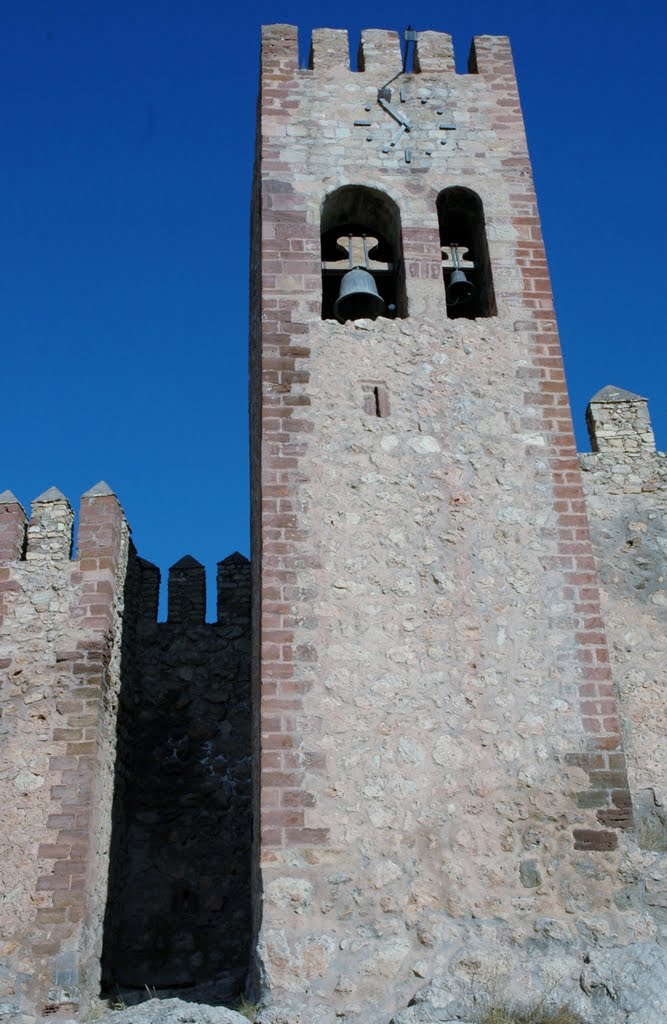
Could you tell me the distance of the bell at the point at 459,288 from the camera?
9.45 meters

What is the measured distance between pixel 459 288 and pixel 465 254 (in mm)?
569

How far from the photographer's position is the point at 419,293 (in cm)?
916

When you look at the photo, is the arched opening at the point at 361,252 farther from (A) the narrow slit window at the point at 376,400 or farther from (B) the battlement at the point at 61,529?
(B) the battlement at the point at 61,529

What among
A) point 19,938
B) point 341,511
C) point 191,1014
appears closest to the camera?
point 191,1014

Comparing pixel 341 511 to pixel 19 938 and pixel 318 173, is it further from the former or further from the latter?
pixel 19 938

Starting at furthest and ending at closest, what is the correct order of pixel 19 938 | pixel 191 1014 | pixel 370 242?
pixel 370 242 → pixel 19 938 → pixel 191 1014

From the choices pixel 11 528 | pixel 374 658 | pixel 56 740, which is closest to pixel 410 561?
pixel 374 658

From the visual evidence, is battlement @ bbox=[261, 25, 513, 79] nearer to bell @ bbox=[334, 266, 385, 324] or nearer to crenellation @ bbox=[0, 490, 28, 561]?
bell @ bbox=[334, 266, 385, 324]

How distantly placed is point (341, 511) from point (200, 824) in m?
3.65

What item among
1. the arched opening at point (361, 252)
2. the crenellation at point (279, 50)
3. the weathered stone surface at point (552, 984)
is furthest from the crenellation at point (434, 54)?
the weathered stone surface at point (552, 984)

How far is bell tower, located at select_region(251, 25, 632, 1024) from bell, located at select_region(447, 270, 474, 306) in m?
0.04

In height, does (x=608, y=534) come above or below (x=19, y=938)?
above

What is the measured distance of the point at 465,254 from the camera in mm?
9906

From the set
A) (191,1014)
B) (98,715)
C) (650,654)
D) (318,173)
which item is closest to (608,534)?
(650,654)
